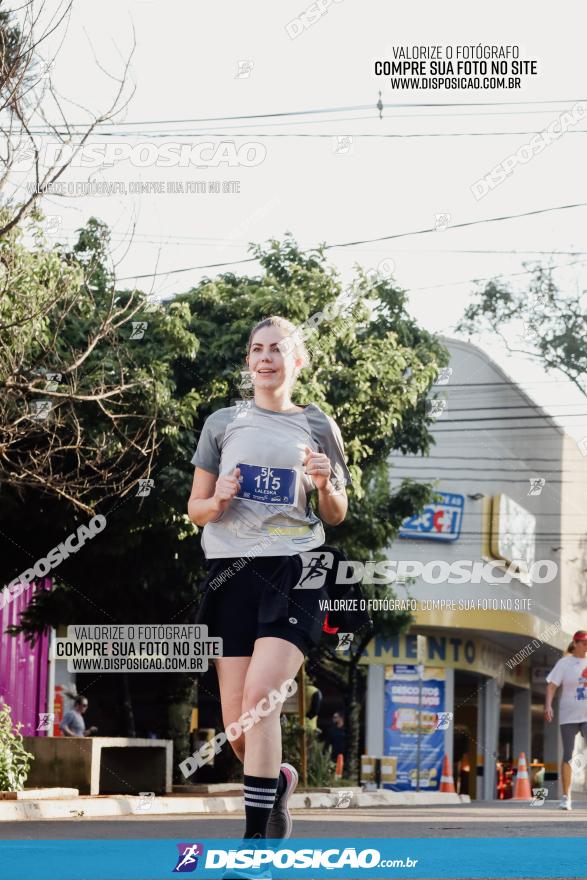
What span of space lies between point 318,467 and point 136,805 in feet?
29.6

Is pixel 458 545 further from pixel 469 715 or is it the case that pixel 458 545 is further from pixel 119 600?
pixel 119 600

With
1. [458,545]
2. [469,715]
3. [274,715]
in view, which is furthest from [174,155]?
[469,715]

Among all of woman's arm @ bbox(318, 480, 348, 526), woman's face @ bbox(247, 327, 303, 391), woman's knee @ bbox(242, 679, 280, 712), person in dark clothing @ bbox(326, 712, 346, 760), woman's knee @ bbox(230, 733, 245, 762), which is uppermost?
woman's face @ bbox(247, 327, 303, 391)

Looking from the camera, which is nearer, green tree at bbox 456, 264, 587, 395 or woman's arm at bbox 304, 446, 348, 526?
woman's arm at bbox 304, 446, 348, 526

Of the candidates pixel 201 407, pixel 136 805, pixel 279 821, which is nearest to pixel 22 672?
pixel 201 407

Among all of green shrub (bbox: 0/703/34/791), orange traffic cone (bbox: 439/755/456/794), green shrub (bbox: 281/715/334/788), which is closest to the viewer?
green shrub (bbox: 0/703/34/791)

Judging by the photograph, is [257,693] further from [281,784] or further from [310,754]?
[310,754]

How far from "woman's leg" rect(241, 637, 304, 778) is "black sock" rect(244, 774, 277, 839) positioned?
25 mm

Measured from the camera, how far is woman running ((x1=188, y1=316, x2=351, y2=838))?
4.54m

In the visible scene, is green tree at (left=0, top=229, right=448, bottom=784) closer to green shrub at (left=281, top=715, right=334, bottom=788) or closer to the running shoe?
green shrub at (left=281, top=715, right=334, bottom=788)

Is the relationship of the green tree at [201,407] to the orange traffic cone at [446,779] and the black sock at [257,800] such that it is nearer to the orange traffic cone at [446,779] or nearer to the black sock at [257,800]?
the orange traffic cone at [446,779]

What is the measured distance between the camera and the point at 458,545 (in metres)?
34.6

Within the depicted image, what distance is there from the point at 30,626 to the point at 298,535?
1609 centimetres

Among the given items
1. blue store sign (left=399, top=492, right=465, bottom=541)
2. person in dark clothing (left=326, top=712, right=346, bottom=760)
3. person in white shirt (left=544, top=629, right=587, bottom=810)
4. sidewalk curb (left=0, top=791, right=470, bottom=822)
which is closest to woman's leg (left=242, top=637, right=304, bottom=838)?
sidewalk curb (left=0, top=791, right=470, bottom=822)
